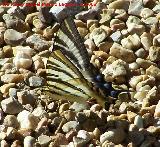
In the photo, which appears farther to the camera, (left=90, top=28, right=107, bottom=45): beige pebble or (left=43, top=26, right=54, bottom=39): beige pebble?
(left=43, top=26, right=54, bottom=39): beige pebble

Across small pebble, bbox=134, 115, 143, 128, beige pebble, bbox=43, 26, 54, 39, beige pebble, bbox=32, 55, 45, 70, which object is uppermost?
beige pebble, bbox=43, 26, 54, 39

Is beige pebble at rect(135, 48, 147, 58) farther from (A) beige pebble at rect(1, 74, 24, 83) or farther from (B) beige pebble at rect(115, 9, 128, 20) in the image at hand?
(A) beige pebble at rect(1, 74, 24, 83)

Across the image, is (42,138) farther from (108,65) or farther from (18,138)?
(108,65)

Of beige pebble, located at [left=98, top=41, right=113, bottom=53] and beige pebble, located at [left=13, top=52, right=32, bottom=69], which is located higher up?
beige pebble, located at [left=13, top=52, right=32, bottom=69]

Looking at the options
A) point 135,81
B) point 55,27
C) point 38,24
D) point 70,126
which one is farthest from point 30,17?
point 70,126

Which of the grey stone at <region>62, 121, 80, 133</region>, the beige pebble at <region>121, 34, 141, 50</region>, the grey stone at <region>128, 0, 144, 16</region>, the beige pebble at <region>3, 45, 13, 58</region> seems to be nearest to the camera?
the grey stone at <region>62, 121, 80, 133</region>

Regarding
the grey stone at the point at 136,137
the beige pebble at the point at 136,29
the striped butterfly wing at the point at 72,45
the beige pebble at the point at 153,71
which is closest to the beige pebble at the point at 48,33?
the beige pebble at the point at 136,29

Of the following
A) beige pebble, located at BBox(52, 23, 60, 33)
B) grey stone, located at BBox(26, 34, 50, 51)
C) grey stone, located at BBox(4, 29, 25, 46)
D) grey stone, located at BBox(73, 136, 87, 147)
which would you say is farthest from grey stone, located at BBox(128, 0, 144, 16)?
grey stone, located at BBox(73, 136, 87, 147)

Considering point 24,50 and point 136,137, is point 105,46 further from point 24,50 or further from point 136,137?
point 136,137

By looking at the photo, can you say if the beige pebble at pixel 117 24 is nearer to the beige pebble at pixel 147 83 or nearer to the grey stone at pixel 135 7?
the grey stone at pixel 135 7
